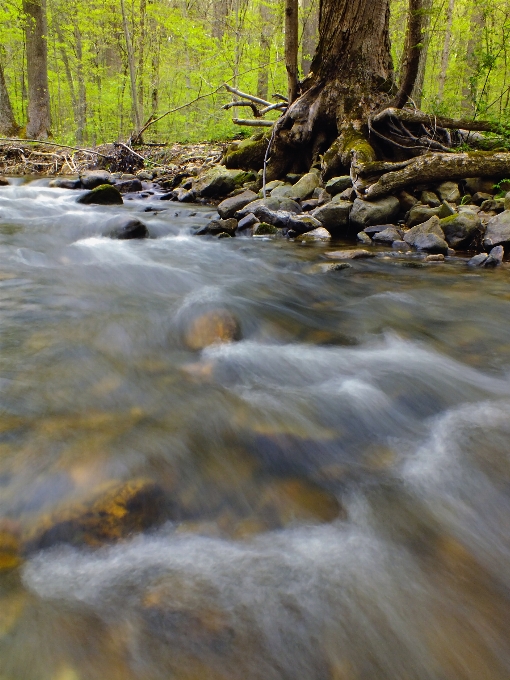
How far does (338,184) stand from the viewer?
6.84 metres

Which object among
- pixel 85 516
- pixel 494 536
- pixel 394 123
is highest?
pixel 394 123

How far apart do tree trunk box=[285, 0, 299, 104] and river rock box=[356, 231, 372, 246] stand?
376 centimetres

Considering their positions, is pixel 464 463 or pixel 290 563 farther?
pixel 464 463

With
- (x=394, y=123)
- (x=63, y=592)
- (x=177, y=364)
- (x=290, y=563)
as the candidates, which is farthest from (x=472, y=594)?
(x=394, y=123)

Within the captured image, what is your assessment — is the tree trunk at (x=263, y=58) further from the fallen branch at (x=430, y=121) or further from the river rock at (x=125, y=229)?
the river rock at (x=125, y=229)

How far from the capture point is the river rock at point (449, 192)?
6262 millimetres

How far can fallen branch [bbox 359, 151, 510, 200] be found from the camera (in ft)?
19.8

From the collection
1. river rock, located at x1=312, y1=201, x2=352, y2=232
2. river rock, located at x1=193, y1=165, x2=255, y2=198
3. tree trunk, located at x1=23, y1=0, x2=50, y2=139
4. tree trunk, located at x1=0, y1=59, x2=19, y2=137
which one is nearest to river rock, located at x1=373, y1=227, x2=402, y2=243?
river rock, located at x1=312, y1=201, x2=352, y2=232

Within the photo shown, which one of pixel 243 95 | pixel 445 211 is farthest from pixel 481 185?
pixel 243 95

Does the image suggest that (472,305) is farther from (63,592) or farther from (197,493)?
(63,592)

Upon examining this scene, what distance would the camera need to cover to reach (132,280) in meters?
4.66

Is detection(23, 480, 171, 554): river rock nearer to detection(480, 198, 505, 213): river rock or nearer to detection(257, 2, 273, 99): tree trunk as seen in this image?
detection(480, 198, 505, 213): river rock

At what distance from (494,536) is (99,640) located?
4.48 ft

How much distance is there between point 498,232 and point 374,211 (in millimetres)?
1599
